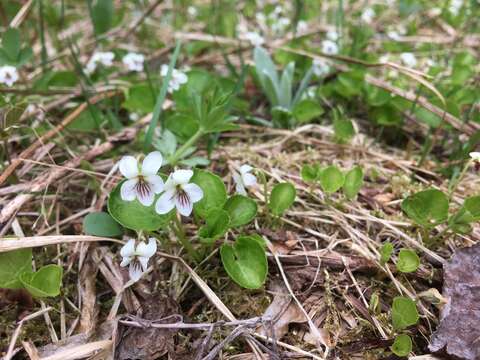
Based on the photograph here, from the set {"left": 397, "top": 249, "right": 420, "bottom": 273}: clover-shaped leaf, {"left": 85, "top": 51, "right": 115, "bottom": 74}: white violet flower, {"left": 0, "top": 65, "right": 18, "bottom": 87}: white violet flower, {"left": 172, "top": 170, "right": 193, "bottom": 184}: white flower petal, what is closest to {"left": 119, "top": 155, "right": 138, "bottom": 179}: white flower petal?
{"left": 172, "top": 170, "right": 193, "bottom": 184}: white flower petal

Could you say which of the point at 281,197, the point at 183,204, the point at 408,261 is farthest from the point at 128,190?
the point at 408,261

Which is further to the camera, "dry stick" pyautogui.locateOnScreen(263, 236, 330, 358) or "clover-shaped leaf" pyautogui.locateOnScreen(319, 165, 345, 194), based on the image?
"clover-shaped leaf" pyautogui.locateOnScreen(319, 165, 345, 194)

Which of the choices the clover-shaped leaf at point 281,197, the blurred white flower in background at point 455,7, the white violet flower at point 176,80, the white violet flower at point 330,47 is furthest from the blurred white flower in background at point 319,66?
the blurred white flower in background at point 455,7

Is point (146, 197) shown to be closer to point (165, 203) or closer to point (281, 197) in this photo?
point (165, 203)

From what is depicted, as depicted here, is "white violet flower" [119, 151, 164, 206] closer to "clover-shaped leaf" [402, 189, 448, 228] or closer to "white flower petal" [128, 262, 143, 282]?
"white flower petal" [128, 262, 143, 282]

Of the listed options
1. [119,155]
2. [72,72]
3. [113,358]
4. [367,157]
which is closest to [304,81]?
[367,157]

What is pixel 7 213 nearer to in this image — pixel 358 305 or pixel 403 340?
pixel 358 305
